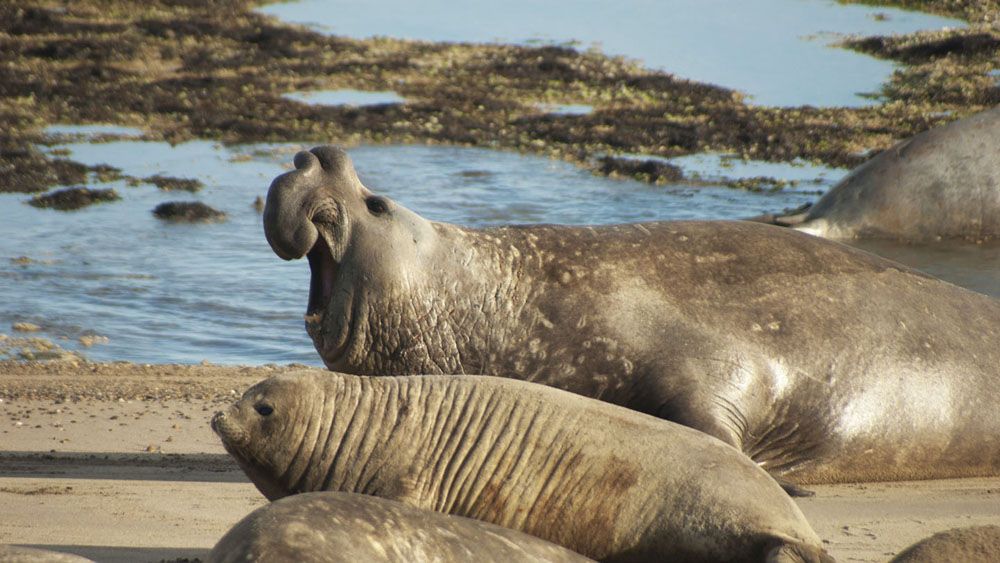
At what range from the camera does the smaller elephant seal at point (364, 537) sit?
380cm

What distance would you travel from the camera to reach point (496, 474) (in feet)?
16.9

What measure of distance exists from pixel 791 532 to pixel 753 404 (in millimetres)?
1840

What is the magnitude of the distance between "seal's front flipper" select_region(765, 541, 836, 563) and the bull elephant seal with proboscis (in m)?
1.69

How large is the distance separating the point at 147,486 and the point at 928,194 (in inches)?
375

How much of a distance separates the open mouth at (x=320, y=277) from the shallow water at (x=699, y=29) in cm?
1408

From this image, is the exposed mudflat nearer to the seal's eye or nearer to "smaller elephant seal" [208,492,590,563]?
the seal's eye

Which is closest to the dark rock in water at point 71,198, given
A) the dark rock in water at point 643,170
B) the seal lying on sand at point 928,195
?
the dark rock in water at point 643,170

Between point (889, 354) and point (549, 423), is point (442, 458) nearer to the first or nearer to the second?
point (549, 423)

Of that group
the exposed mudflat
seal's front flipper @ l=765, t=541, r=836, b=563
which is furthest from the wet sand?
the exposed mudflat

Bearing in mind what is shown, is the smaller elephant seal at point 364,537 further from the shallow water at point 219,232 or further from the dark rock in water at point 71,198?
the dark rock in water at point 71,198

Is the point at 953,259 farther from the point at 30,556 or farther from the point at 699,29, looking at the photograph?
the point at 699,29

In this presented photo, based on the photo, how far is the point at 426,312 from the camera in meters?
6.87

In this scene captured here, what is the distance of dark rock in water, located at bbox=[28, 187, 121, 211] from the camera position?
1543 cm

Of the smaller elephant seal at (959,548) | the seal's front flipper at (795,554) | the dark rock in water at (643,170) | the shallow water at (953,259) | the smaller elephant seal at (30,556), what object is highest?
the smaller elephant seal at (30,556)
